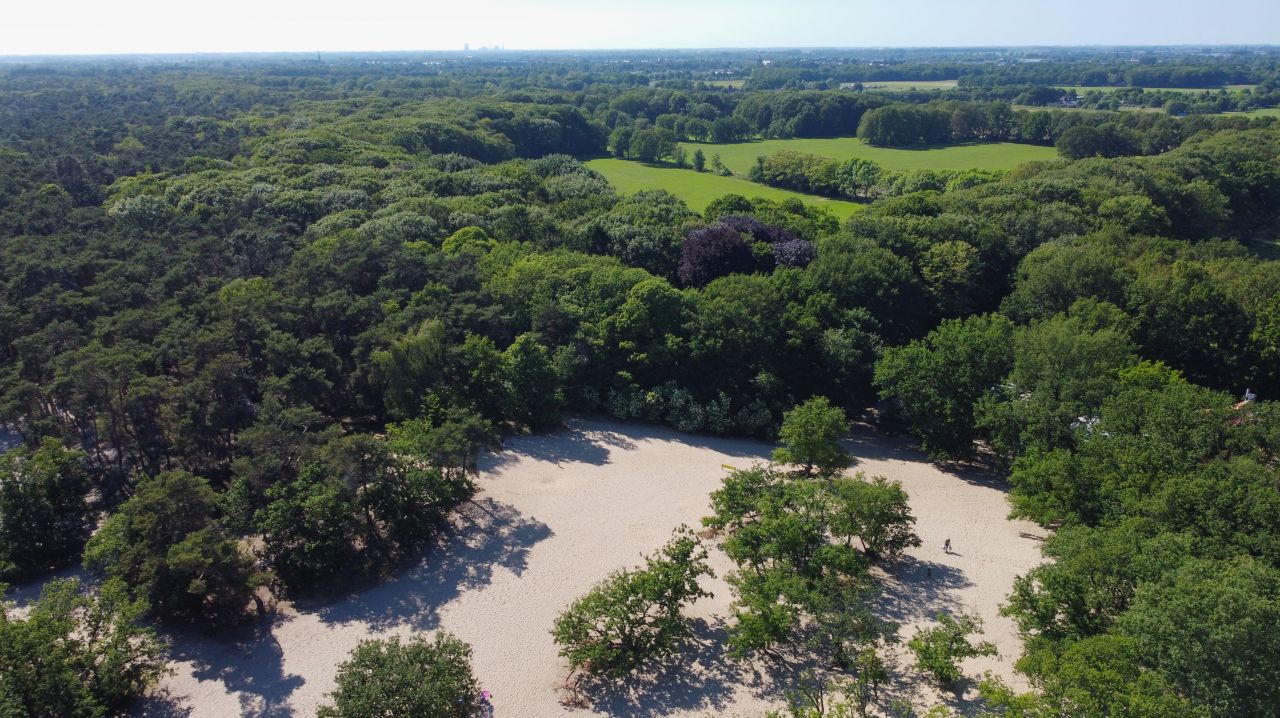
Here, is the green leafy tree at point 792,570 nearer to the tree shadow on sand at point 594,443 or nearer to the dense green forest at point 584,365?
the dense green forest at point 584,365

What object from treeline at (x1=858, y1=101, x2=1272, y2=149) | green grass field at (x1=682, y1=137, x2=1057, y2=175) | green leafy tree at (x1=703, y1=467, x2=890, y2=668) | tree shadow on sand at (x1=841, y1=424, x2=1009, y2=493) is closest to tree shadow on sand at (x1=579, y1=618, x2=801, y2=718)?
green leafy tree at (x1=703, y1=467, x2=890, y2=668)

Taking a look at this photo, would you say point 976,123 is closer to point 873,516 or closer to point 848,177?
point 848,177

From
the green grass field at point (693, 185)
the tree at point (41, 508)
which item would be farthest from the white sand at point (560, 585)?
the green grass field at point (693, 185)

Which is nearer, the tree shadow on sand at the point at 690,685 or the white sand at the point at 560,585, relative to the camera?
the tree shadow on sand at the point at 690,685

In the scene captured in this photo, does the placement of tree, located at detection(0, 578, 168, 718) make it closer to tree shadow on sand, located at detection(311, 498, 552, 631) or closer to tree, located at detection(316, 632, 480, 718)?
tree shadow on sand, located at detection(311, 498, 552, 631)

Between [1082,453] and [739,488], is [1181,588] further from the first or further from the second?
[739,488]

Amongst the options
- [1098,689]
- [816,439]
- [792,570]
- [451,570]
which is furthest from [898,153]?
[1098,689]
